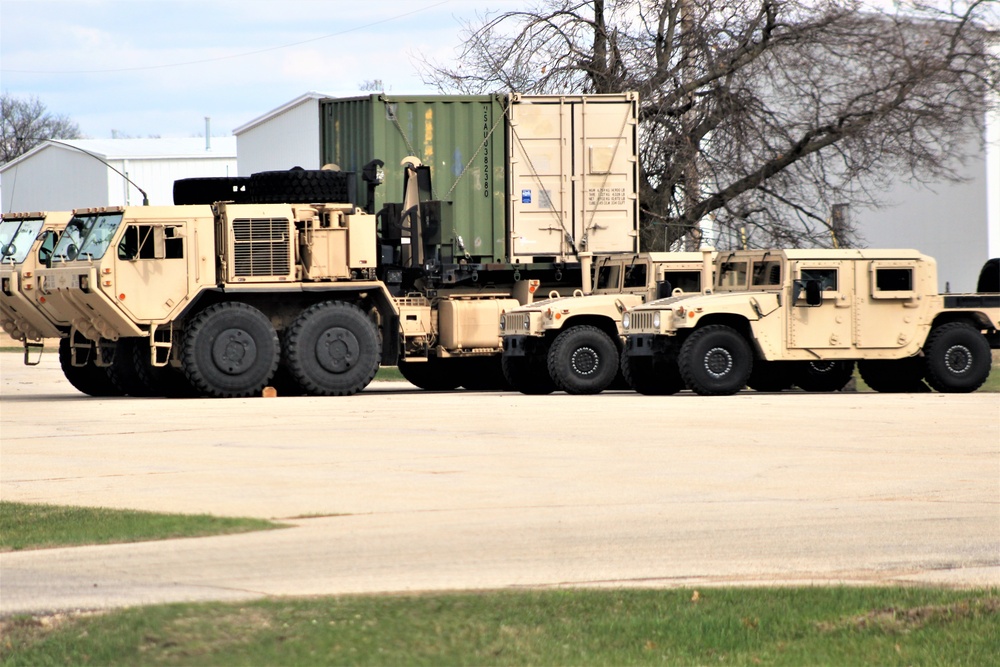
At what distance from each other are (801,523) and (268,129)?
199 ft

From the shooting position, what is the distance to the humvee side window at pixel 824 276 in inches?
844

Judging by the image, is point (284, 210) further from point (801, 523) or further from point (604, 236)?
point (801, 523)

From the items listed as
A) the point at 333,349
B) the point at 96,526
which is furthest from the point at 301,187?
the point at 96,526

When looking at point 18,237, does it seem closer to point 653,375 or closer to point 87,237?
point 87,237

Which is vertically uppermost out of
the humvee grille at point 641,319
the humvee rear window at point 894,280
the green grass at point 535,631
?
the humvee rear window at point 894,280

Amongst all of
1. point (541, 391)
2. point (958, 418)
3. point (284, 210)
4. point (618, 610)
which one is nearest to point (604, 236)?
point (541, 391)

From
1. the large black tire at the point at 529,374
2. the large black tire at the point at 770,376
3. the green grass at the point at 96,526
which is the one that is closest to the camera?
the green grass at the point at 96,526

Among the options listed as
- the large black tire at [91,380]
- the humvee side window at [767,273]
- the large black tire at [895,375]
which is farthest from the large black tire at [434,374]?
the large black tire at [895,375]

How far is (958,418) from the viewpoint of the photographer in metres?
16.8

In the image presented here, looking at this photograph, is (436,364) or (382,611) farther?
(436,364)

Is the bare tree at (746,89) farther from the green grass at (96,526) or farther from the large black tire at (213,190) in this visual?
the green grass at (96,526)

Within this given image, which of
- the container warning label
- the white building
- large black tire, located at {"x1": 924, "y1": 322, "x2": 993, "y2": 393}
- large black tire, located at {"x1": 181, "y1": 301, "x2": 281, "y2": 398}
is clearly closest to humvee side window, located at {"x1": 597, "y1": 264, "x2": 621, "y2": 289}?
the container warning label

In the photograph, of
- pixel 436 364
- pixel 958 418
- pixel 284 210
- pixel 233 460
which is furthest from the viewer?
pixel 436 364

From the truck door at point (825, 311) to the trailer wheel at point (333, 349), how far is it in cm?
585
